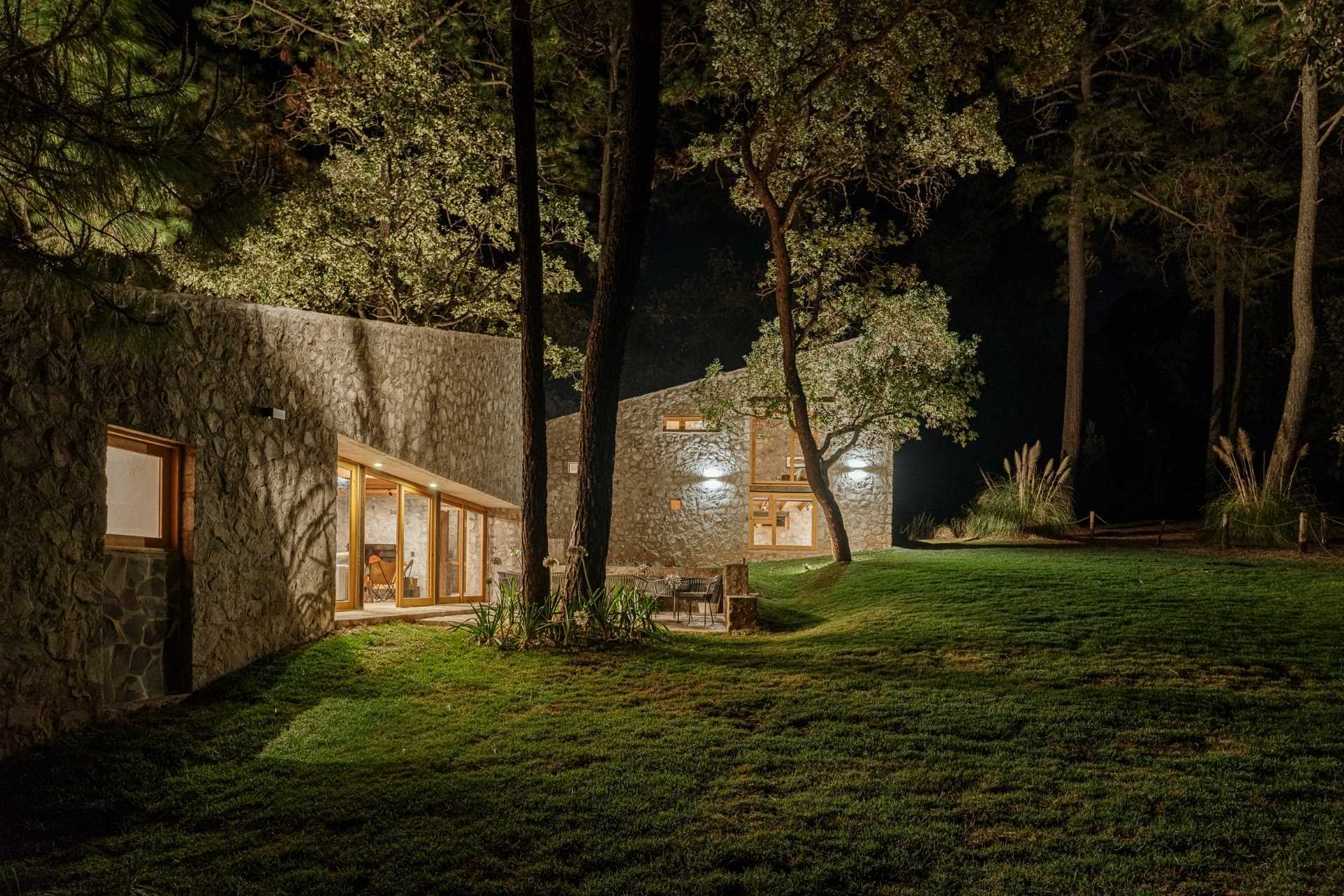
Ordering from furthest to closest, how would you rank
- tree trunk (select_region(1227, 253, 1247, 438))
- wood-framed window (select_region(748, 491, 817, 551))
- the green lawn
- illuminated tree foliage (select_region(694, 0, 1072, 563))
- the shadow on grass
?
1. tree trunk (select_region(1227, 253, 1247, 438))
2. wood-framed window (select_region(748, 491, 817, 551))
3. illuminated tree foliage (select_region(694, 0, 1072, 563))
4. the shadow on grass
5. the green lawn

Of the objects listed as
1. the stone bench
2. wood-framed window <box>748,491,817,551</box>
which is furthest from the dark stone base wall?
wood-framed window <box>748,491,817,551</box>

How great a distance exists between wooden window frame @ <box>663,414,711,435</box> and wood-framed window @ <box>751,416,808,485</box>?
3.83ft

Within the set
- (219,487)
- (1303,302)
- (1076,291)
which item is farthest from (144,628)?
(1076,291)

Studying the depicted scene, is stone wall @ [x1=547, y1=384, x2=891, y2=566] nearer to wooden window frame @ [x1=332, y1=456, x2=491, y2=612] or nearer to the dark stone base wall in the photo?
wooden window frame @ [x1=332, y1=456, x2=491, y2=612]

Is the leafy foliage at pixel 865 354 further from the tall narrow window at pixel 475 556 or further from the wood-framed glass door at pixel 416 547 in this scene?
the wood-framed glass door at pixel 416 547

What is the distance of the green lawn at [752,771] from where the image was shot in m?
4.18

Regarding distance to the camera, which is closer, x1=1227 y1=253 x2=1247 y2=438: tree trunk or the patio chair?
the patio chair

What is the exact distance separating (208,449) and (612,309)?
4137mm

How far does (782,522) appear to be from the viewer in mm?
20344

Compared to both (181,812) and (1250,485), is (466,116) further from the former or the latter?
(1250,485)

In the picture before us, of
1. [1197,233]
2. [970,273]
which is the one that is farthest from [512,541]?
[970,273]

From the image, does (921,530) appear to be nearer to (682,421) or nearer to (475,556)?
(682,421)

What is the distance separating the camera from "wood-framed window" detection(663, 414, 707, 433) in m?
19.9

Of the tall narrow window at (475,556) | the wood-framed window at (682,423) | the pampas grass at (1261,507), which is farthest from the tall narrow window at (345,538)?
the pampas grass at (1261,507)
